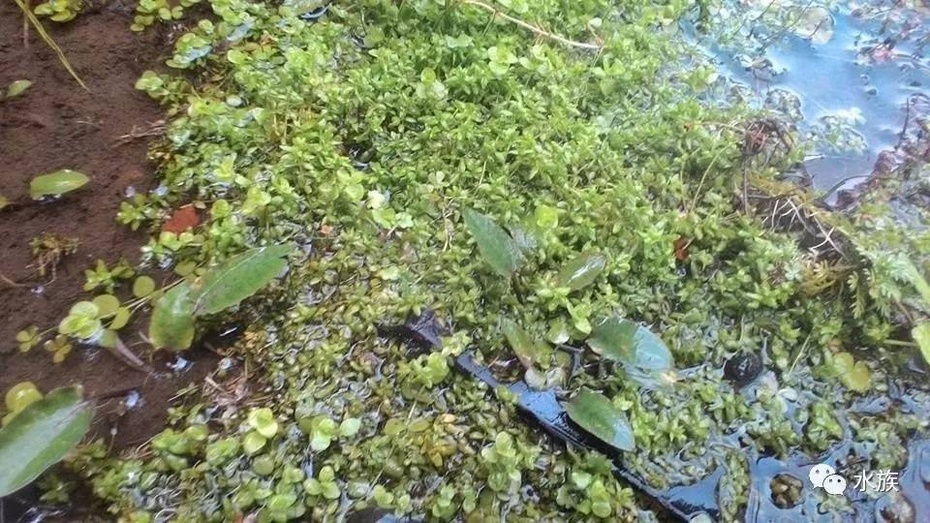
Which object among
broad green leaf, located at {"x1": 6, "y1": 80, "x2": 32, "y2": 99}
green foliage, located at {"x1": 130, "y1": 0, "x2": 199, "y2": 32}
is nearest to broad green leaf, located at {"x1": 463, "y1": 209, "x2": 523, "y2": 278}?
green foliage, located at {"x1": 130, "y1": 0, "x2": 199, "y2": 32}

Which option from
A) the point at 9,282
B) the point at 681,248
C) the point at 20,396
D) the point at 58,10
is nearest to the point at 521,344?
the point at 681,248

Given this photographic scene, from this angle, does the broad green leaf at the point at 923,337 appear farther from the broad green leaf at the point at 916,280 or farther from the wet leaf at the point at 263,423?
the wet leaf at the point at 263,423

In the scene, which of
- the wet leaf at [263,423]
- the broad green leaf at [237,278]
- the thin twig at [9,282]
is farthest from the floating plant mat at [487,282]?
the thin twig at [9,282]

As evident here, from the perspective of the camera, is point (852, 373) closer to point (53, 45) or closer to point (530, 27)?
point (530, 27)

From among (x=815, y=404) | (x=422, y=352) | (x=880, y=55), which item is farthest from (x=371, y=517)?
(x=880, y=55)

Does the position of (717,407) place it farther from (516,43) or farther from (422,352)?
(516,43)

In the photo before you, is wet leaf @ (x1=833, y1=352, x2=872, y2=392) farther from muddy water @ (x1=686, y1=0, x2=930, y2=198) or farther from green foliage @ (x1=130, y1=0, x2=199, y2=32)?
green foliage @ (x1=130, y1=0, x2=199, y2=32)
